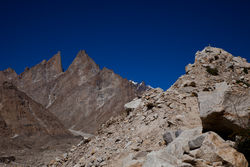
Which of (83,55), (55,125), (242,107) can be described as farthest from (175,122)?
(83,55)

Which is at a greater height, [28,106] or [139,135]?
[28,106]

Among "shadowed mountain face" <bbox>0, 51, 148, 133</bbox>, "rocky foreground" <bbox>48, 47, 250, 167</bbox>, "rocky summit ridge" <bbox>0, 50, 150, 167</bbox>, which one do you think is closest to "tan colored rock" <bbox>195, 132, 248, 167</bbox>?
"rocky foreground" <bbox>48, 47, 250, 167</bbox>

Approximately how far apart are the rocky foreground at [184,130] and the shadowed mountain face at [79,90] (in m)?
78.0

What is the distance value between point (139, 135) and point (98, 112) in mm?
101821

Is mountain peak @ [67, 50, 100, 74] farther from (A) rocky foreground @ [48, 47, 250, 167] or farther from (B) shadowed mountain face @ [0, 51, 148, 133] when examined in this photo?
(A) rocky foreground @ [48, 47, 250, 167]

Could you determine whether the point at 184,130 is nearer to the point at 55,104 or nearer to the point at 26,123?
the point at 26,123

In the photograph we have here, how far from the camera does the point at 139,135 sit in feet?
25.6

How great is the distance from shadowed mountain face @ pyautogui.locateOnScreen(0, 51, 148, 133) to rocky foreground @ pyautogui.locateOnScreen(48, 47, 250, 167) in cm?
7801

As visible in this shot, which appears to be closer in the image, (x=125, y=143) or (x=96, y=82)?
(x=125, y=143)

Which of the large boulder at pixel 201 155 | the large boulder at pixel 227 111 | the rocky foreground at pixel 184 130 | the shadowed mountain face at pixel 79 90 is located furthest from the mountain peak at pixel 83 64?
the large boulder at pixel 201 155

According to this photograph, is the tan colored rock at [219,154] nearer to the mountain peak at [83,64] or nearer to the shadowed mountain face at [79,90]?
the shadowed mountain face at [79,90]

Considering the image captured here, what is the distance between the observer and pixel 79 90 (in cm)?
12400

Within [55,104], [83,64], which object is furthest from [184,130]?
[83,64]

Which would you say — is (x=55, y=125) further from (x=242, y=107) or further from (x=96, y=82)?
(x=242, y=107)
